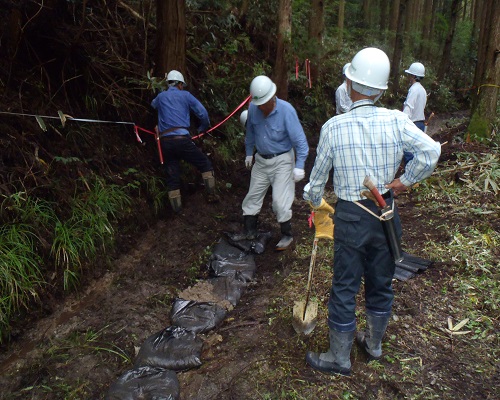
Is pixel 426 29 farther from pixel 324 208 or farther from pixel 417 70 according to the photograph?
pixel 324 208

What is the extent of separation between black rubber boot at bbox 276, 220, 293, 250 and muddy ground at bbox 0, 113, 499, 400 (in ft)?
0.32

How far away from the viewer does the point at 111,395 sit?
268cm

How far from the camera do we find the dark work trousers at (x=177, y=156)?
497 cm

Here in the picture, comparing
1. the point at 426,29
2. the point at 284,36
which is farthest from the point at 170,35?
the point at 426,29

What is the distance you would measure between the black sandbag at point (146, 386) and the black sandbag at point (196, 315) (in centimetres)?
58

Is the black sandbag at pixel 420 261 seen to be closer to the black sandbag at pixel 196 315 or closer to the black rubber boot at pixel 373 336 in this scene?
the black rubber boot at pixel 373 336

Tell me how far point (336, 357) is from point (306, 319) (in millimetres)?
428

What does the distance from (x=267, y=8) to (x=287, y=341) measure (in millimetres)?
9245

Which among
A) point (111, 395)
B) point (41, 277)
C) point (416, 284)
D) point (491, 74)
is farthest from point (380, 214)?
point (491, 74)

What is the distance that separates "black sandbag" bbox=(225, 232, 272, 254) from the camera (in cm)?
473

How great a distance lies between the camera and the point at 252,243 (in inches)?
189

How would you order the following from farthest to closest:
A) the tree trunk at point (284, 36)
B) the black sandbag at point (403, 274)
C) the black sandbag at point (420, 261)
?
the tree trunk at point (284, 36)
the black sandbag at point (420, 261)
the black sandbag at point (403, 274)

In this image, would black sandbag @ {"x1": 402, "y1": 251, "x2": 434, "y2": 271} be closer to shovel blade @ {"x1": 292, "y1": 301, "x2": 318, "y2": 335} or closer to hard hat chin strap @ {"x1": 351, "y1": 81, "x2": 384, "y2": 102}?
shovel blade @ {"x1": 292, "y1": 301, "x2": 318, "y2": 335}

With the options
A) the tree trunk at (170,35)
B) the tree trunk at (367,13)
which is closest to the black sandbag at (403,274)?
the tree trunk at (170,35)
